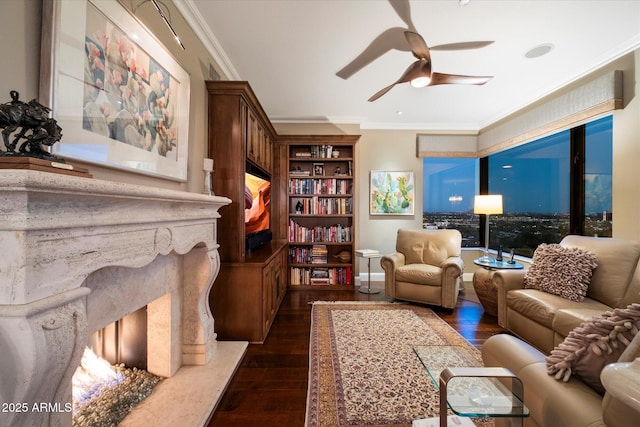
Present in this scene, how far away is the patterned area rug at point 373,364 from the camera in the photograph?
5.01 ft

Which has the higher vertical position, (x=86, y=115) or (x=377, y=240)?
(x=86, y=115)

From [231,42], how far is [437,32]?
1.83 metres

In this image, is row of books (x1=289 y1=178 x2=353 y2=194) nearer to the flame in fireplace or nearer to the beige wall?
the beige wall

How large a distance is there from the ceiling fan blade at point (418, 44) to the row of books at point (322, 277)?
2948 millimetres

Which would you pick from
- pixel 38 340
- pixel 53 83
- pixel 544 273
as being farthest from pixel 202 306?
pixel 544 273

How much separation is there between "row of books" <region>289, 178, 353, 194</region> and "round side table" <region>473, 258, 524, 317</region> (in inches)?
83.1

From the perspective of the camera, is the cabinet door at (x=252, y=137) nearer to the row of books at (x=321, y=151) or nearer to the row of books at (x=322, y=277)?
the row of books at (x=321, y=151)

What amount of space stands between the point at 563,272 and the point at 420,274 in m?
1.33

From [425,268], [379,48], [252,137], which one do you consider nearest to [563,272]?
[425,268]

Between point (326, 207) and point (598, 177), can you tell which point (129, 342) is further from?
point (598, 177)

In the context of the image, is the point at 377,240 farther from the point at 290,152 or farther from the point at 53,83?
the point at 53,83

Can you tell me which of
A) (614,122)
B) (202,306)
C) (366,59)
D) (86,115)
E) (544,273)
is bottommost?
(202,306)

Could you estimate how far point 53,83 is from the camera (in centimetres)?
98

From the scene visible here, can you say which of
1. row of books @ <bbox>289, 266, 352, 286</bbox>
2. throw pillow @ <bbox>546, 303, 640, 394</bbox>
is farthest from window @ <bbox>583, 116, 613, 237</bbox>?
row of books @ <bbox>289, 266, 352, 286</bbox>
